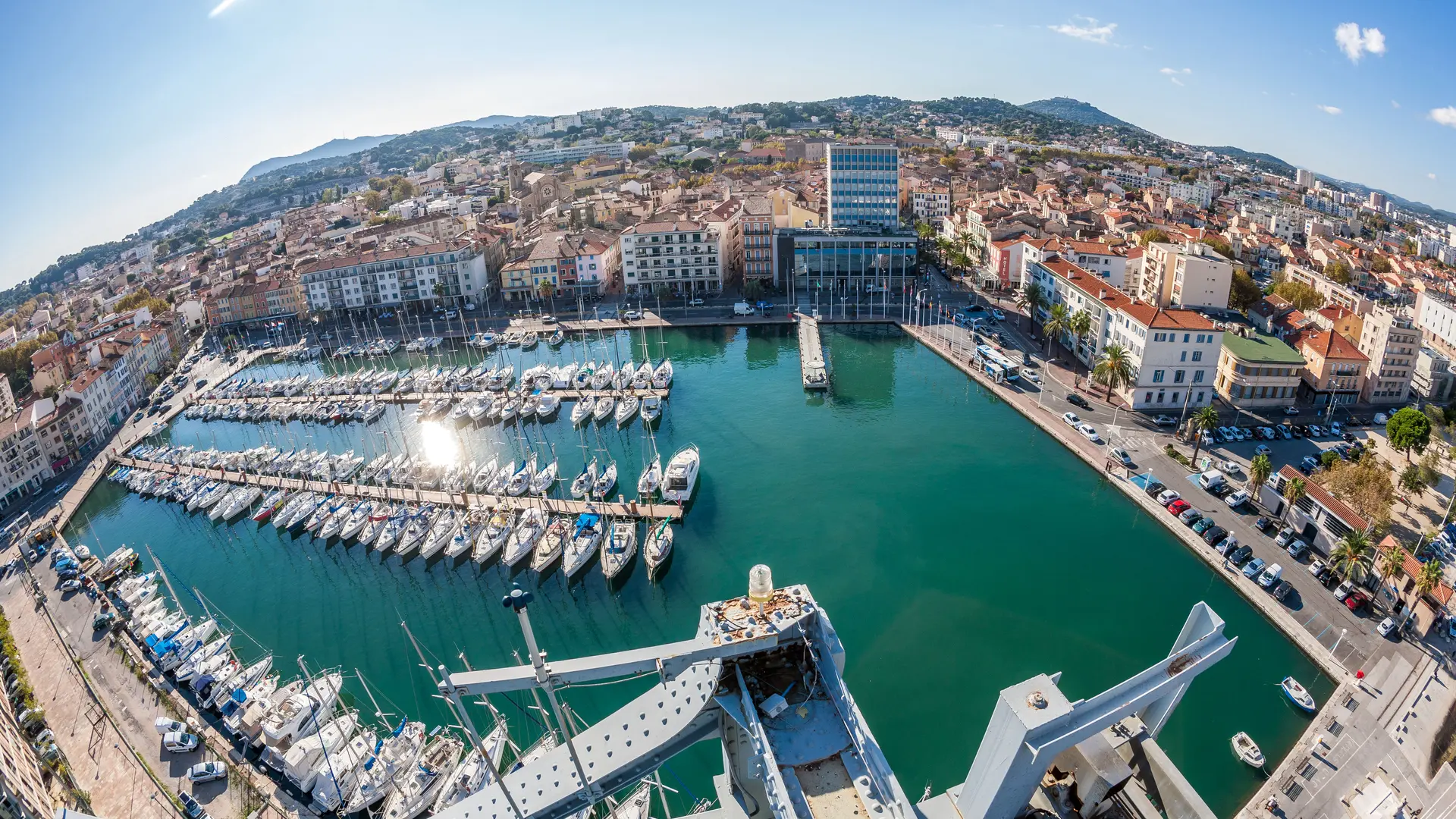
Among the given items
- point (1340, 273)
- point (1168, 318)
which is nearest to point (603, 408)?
point (1168, 318)

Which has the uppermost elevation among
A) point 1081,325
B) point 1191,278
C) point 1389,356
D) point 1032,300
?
point 1191,278

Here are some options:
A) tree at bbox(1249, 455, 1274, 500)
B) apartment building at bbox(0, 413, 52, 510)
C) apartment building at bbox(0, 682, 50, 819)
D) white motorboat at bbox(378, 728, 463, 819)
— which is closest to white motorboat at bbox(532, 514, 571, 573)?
white motorboat at bbox(378, 728, 463, 819)

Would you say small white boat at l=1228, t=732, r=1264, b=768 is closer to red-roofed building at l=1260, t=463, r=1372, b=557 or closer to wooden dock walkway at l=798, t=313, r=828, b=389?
red-roofed building at l=1260, t=463, r=1372, b=557

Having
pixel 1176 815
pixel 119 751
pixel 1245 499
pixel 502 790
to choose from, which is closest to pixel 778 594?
pixel 502 790

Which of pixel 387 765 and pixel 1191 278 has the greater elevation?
pixel 1191 278

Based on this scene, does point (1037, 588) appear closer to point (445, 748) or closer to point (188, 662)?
point (445, 748)

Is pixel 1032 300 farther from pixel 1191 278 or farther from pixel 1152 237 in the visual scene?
pixel 1152 237
